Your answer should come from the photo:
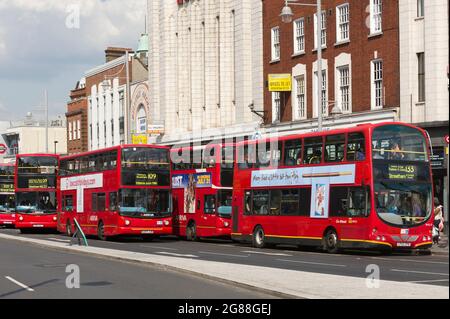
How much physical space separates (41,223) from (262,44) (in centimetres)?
1575

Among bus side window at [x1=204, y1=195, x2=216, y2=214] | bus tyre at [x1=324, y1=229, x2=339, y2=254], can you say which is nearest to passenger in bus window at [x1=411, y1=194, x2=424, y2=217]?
bus tyre at [x1=324, y1=229, x2=339, y2=254]

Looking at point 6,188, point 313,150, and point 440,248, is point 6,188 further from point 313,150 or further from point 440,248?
point 440,248

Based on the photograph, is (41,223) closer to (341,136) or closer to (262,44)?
(262,44)

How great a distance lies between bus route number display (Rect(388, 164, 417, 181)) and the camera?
27.4 m

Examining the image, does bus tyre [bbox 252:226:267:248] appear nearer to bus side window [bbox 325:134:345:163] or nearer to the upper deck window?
bus side window [bbox 325:134:345:163]

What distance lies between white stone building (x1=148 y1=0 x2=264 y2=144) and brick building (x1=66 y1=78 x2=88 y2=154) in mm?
19241

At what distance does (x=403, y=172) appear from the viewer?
27.6 meters

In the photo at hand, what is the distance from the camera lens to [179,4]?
60.7 metres

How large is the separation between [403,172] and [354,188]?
158 centimetres

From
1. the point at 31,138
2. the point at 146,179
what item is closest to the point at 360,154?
the point at 146,179

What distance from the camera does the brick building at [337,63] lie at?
129ft

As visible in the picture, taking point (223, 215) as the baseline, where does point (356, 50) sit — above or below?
above

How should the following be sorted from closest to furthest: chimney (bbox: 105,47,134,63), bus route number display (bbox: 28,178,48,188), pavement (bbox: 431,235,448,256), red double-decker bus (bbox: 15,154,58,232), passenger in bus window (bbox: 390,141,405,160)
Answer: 1. passenger in bus window (bbox: 390,141,405,160)
2. pavement (bbox: 431,235,448,256)
3. red double-decker bus (bbox: 15,154,58,232)
4. bus route number display (bbox: 28,178,48,188)
5. chimney (bbox: 105,47,134,63)

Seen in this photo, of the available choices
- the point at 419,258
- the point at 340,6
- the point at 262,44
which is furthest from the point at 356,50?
the point at 419,258
